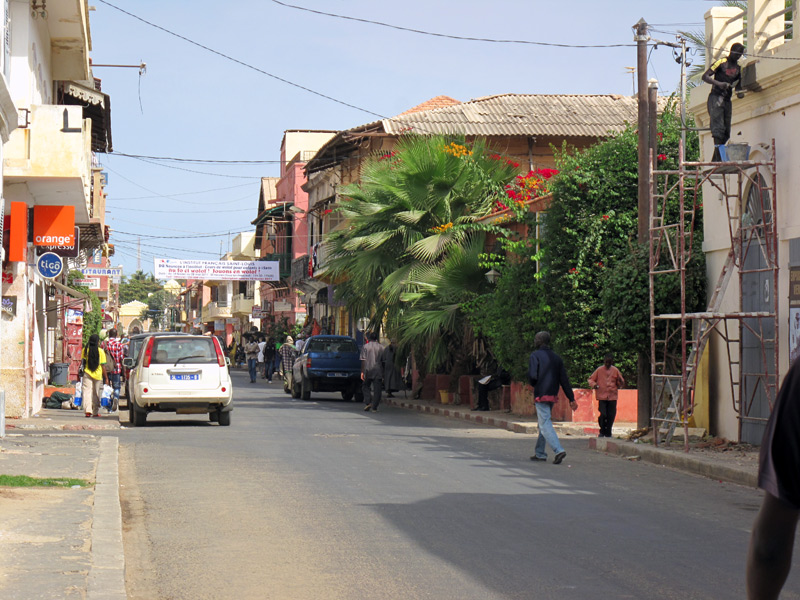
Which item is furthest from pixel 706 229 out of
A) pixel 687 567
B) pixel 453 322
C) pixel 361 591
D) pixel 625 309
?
pixel 361 591

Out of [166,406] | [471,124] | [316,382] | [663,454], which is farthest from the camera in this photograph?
[471,124]

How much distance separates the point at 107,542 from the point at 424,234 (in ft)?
69.9

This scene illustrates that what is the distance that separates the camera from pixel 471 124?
40.8 metres

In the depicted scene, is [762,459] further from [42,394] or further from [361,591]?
[42,394]

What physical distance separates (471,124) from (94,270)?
694 inches

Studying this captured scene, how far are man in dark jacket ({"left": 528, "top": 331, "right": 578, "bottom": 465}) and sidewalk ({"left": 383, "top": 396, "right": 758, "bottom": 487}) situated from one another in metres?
1.54

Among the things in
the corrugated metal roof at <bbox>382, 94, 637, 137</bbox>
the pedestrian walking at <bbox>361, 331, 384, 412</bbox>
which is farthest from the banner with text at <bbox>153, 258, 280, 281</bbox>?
the pedestrian walking at <bbox>361, 331, 384, 412</bbox>

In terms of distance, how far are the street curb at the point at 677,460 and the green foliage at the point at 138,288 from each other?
156 metres

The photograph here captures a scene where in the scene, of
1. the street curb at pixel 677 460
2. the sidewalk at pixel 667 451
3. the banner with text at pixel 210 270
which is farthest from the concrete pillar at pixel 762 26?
the banner with text at pixel 210 270

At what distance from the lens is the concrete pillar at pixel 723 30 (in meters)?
17.4

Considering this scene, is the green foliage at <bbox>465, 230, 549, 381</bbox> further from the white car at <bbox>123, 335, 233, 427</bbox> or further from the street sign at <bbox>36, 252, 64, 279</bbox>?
the street sign at <bbox>36, 252, 64, 279</bbox>

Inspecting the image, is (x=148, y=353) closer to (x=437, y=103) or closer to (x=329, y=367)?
(x=329, y=367)

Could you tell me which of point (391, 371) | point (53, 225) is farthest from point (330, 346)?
point (53, 225)

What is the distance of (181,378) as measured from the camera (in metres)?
20.4
